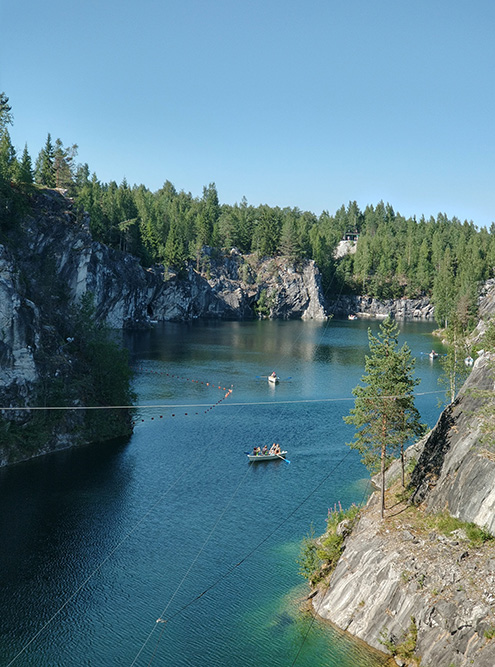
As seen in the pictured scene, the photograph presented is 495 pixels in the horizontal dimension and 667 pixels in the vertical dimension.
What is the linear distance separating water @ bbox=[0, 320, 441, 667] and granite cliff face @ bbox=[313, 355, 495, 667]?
178 cm

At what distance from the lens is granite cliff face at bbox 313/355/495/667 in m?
22.4

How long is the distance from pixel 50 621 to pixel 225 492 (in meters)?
17.2

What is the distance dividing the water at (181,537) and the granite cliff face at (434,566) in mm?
1785

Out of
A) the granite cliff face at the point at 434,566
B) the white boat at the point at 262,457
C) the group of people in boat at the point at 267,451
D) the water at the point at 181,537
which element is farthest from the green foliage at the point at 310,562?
the group of people in boat at the point at 267,451

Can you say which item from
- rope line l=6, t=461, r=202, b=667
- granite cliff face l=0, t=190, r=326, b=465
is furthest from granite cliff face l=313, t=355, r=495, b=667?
granite cliff face l=0, t=190, r=326, b=465

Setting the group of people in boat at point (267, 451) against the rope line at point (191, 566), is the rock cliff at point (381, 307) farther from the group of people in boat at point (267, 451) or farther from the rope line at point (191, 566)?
the rope line at point (191, 566)

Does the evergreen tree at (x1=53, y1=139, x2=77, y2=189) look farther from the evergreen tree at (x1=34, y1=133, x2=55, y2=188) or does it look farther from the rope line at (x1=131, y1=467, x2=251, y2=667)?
the rope line at (x1=131, y1=467, x2=251, y2=667)

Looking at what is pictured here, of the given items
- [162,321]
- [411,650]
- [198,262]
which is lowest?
[411,650]

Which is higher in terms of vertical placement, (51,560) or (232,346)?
(232,346)

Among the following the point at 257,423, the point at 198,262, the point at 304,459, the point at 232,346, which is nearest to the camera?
the point at 304,459

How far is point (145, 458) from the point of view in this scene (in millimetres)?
49719

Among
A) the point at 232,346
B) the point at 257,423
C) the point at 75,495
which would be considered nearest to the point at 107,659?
the point at 75,495

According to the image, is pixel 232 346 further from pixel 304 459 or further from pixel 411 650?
pixel 411 650

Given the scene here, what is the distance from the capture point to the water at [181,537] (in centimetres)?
2630
